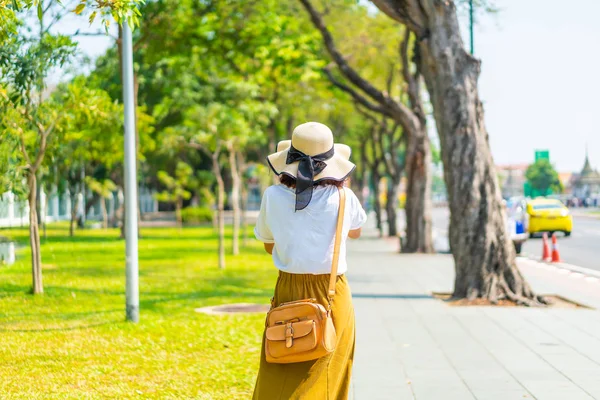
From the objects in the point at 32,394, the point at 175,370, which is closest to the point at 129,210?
the point at 175,370

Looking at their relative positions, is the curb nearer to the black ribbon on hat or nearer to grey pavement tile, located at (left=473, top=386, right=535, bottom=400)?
grey pavement tile, located at (left=473, top=386, right=535, bottom=400)

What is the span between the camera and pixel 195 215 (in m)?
51.8

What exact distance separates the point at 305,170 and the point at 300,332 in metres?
0.76

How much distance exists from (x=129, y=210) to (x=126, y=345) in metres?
1.88

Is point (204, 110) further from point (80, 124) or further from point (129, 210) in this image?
point (129, 210)

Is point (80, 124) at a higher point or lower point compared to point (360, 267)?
higher

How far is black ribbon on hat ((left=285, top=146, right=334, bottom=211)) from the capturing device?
445 centimetres

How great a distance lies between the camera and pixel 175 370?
7836 millimetres

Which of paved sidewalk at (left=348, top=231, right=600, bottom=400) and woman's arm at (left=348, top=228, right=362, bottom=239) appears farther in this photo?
paved sidewalk at (left=348, top=231, right=600, bottom=400)

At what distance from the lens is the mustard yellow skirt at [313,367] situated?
446 cm

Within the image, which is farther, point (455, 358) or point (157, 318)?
point (157, 318)

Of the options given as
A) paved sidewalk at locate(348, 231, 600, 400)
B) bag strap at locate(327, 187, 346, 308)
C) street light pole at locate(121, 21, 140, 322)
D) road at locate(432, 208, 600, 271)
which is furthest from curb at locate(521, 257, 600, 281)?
bag strap at locate(327, 187, 346, 308)

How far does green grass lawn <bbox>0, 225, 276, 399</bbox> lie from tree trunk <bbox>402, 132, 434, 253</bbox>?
6.96 meters

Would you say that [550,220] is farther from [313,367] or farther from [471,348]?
[313,367]
